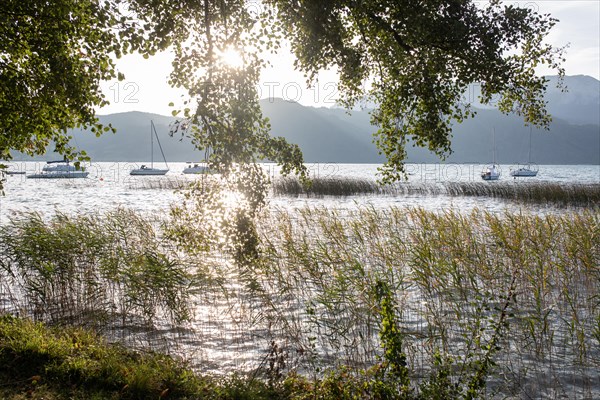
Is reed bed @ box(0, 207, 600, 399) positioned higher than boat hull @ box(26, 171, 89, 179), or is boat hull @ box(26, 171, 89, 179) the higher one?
boat hull @ box(26, 171, 89, 179)

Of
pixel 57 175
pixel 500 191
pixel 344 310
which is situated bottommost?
pixel 344 310

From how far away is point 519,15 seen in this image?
9.41 m

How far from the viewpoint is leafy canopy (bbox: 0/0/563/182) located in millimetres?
8664

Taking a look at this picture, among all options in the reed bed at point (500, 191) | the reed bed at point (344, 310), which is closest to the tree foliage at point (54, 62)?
the reed bed at point (344, 310)

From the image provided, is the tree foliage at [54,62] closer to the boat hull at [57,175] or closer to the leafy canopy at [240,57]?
the leafy canopy at [240,57]

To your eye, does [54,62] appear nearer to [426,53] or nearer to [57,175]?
[426,53]

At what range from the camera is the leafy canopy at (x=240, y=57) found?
8.66 m

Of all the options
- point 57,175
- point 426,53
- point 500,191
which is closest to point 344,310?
point 426,53

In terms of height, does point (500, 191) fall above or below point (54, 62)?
below

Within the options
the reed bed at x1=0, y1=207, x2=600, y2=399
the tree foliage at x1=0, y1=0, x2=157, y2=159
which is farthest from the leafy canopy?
the reed bed at x1=0, y1=207, x2=600, y2=399

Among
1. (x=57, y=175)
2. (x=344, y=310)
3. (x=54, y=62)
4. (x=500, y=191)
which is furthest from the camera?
(x=57, y=175)

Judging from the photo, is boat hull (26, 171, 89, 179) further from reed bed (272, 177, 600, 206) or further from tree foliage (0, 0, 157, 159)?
tree foliage (0, 0, 157, 159)

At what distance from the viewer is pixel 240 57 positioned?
915 centimetres

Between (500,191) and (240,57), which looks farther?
(500,191)
